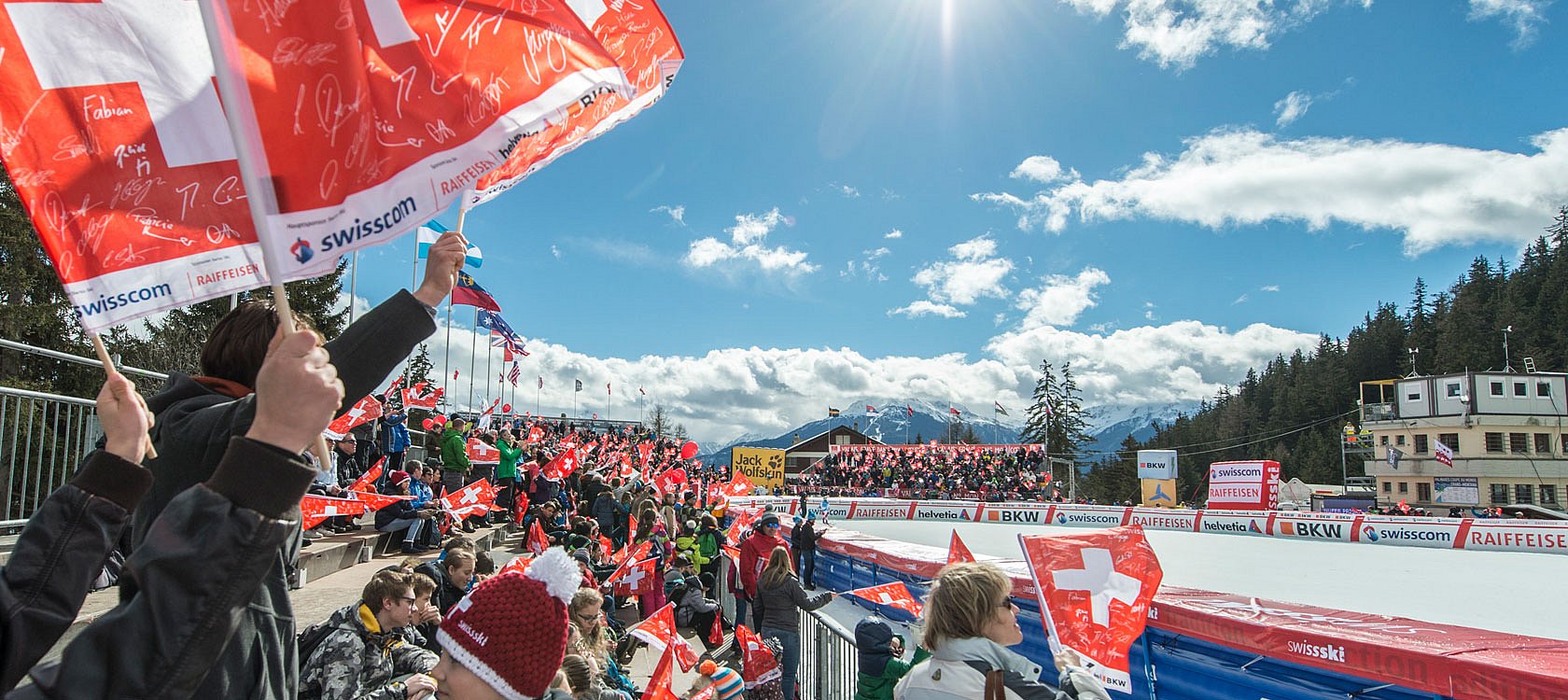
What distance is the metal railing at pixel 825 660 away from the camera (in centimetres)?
667

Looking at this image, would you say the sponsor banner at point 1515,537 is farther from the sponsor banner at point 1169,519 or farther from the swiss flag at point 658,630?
the swiss flag at point 658,630

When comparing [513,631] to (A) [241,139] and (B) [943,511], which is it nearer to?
(A) [241,139]

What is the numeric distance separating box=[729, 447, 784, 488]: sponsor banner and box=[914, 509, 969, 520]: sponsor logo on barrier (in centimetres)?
1291

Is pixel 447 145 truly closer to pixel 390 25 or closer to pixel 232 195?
pixel 390 25

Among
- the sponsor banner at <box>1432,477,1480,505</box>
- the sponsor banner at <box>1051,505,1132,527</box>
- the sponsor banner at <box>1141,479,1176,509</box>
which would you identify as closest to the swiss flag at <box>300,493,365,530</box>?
the sponsor banner at <box>1051,505,1132,527</box>

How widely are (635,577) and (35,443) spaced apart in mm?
5393

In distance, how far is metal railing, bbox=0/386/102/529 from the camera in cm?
576

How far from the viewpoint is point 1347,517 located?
24531 mm

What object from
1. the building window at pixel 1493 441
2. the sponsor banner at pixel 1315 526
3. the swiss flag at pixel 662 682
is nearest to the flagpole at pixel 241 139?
the swiss flag at pixel 662 682

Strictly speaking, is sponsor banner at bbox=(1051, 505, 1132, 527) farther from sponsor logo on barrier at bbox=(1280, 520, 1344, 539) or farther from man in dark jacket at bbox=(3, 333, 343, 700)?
man in dark jacket at bbox=(3, 333, 343, 700)

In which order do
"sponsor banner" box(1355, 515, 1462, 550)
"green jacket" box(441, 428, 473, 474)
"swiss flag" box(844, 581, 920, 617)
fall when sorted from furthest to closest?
"sponsor banner" box(1355, 515, 1462, 550)
"green jacket" box(441, 428, 473, 474)
"swiss flag" box(844, 581, 920, 617)

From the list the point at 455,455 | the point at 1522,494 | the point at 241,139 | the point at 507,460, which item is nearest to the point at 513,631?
the point at 241,139

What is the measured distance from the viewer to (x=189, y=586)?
1058 mm

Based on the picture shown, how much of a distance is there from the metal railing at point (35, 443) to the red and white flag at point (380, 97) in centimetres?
508
